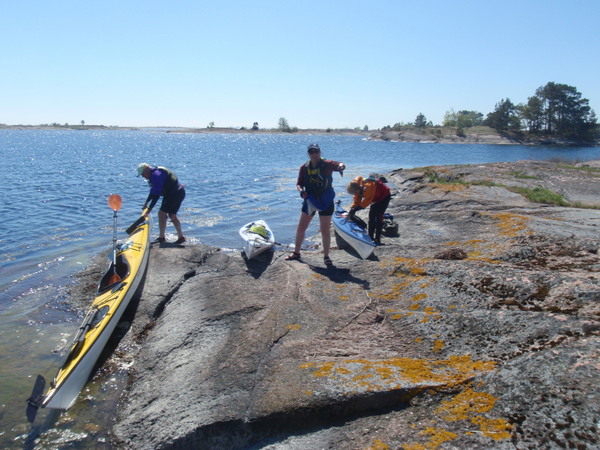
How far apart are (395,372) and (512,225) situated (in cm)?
554

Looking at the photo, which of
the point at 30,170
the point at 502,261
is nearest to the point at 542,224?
the point at 502,261

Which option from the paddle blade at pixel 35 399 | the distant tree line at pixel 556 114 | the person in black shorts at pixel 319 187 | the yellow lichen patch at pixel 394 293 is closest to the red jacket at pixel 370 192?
the person in black shorts at pixel 319 187

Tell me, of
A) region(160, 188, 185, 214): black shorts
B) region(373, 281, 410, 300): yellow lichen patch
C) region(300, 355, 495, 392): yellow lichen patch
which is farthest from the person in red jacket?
region(300, 355, 495, 392): yellow lichen patch

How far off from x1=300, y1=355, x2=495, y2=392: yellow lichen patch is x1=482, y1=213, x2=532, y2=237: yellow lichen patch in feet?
14.7

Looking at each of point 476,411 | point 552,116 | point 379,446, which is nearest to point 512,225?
point 476,411

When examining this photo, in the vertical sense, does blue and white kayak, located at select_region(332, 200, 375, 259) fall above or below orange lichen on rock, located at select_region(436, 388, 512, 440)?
above

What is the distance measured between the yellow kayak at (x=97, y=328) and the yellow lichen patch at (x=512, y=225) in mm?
6629

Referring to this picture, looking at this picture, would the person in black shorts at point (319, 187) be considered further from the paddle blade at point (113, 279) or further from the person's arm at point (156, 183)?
the person's arm at point (156, 183)

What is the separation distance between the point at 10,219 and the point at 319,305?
44.1 ft

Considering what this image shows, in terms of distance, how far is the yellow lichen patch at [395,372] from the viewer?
11.5 feet

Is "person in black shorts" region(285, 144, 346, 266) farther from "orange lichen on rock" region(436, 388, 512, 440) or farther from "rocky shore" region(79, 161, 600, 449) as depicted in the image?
"orange lichen on rock" region(436, 388, 512, 440)

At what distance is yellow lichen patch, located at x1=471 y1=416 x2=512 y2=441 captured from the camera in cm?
281

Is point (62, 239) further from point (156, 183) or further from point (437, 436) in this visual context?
point (437, 436)

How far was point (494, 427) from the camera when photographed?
2.90m
